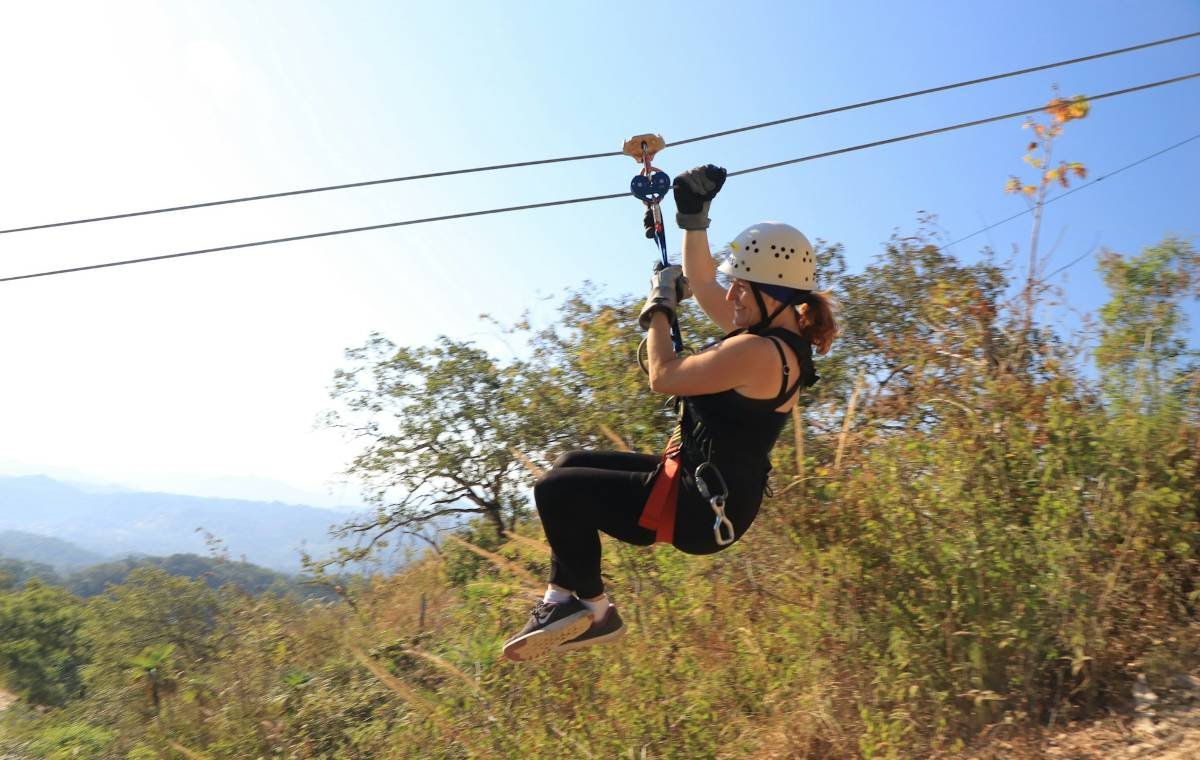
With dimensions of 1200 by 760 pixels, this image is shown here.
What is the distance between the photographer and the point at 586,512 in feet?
11.1

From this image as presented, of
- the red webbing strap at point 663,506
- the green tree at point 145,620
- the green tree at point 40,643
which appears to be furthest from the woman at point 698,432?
the green tree at point 40,643

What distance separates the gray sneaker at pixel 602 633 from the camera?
138 inches

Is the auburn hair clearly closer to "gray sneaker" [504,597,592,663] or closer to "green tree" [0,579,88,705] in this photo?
"gray sneaker" [504,597,592,663]

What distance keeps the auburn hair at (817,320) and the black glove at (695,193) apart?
1.79 ft

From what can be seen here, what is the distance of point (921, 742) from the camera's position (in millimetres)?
3895

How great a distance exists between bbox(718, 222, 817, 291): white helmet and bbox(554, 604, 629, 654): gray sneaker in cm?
149

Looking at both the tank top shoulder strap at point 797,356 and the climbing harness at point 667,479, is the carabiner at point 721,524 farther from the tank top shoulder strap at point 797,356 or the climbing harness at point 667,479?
the tank top shoulder strap at point 797,356

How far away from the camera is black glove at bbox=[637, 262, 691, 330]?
338cm

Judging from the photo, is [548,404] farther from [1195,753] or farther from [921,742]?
[1195,753]

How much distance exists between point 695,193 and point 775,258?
46cm

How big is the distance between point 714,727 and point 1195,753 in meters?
2.07

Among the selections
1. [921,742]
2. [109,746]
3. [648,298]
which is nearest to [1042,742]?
[921,742]

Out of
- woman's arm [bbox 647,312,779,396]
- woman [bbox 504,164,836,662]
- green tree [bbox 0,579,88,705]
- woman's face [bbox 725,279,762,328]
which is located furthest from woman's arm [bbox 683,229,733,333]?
green tree [bbox 0,579,88,705]

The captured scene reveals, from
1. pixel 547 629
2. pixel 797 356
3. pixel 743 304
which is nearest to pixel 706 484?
pixel 797 356
